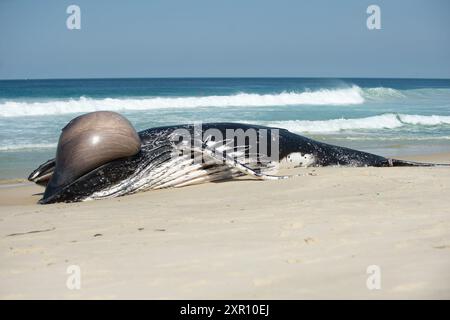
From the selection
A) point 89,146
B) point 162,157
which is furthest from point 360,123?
point 89,146

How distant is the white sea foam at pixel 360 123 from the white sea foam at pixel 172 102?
13718 mm

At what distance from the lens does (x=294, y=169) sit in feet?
30.3

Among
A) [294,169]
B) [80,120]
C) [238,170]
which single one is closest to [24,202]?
[80,120]

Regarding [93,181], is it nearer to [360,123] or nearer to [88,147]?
[88,147]

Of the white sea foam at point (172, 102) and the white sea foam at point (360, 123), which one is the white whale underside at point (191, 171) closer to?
the white sea foam at point (360, 123)

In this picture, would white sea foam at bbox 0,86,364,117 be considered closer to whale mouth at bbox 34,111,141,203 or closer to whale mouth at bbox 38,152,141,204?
whale mouth at bbox 34,111,141,203

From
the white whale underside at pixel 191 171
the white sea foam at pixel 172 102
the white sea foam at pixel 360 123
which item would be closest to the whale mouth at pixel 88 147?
the white whale underside at pixel 191 171

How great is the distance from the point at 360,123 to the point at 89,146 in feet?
55.9

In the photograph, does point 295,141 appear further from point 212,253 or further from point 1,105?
point 1,105

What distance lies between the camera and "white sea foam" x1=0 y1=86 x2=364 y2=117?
31.6m

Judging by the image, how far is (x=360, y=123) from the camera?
76.3 ft

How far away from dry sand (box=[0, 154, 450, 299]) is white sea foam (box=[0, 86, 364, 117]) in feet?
78.1

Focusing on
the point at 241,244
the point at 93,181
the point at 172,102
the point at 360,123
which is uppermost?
the point at 241,244
